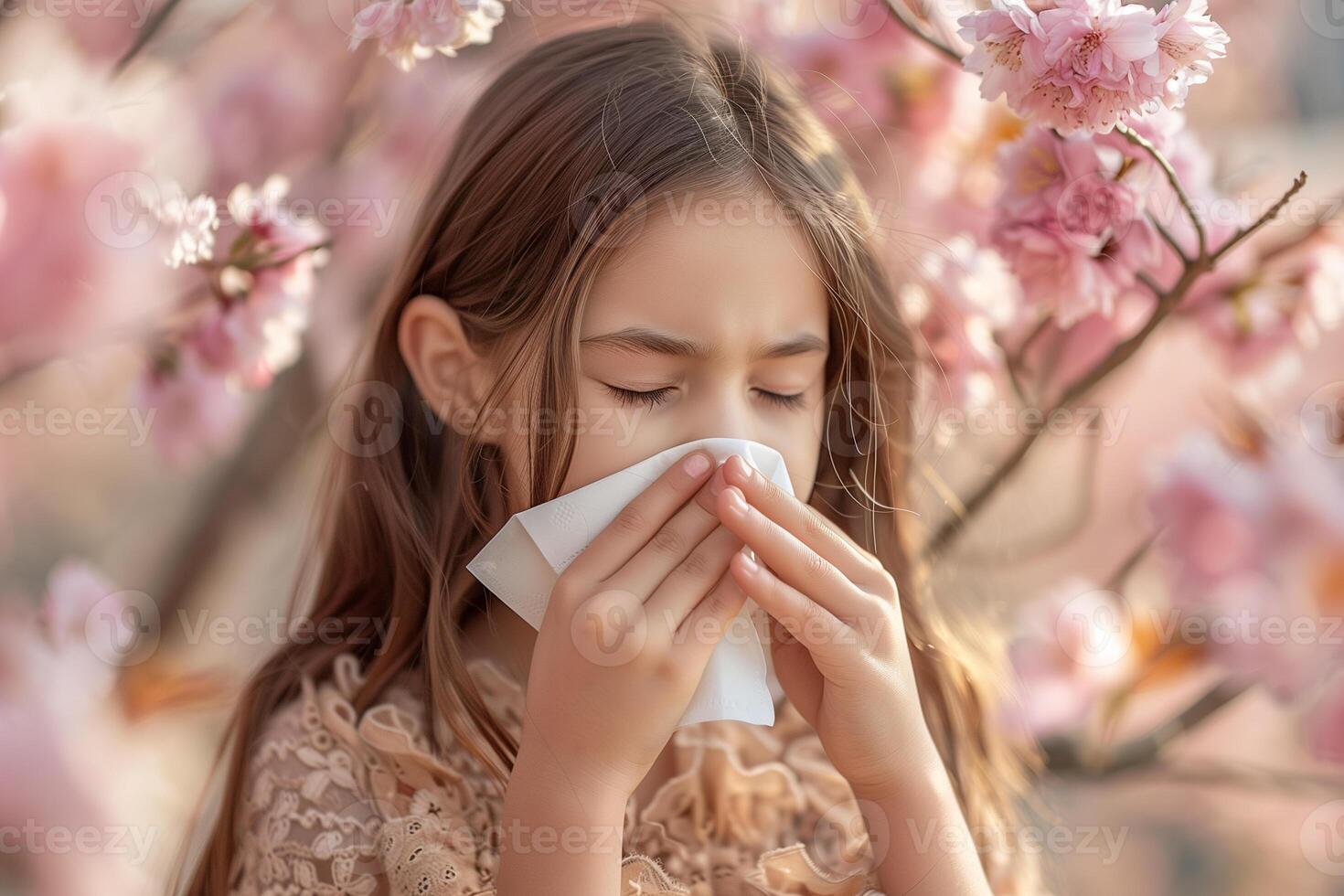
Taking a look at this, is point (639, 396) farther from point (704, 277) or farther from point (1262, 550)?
point (1262, 550)

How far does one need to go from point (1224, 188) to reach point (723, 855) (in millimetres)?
817

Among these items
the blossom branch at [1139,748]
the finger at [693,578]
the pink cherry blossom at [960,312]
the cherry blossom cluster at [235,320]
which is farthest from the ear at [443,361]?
the blossom branch at [1139,748]

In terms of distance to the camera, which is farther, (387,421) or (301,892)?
(387,421)

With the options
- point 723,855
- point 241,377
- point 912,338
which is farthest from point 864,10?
point 723,855

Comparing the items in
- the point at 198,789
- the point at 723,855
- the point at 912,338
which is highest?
the point at 912,338

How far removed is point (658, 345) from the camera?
2.68 feet

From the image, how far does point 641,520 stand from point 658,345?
129 mm

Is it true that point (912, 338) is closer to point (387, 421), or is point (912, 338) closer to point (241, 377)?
point (387, 421)

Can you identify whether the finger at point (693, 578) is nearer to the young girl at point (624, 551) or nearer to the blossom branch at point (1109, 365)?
the young girl at point (624, 551)

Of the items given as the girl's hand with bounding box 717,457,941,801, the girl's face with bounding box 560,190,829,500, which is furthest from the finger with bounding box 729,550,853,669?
the girl's face with bounding box 560,190,829,500

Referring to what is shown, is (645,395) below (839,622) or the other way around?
the other way around

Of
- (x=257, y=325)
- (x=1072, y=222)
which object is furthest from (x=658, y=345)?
(x=257, y=325)

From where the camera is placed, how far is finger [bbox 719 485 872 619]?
2.55ft

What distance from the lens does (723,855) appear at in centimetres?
101
